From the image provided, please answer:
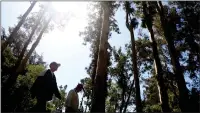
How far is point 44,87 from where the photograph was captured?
6.77 meters

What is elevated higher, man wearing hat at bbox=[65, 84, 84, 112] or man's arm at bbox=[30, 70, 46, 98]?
man's arm at bbox=[30, 70, 46, 98]

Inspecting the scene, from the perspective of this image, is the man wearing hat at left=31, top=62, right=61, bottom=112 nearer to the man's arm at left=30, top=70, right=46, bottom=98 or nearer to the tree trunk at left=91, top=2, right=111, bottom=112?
the man's arm at left=30, top=70, right=46, bottom=98

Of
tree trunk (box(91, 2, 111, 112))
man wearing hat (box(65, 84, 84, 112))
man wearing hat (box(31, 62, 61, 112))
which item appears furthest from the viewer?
tree trunk (box(91, 2, 111, 112))

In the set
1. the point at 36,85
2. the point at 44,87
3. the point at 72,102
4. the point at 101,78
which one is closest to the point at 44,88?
the point at 44,87

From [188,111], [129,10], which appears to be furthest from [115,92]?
[188,111]

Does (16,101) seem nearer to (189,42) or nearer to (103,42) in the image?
(189,42)

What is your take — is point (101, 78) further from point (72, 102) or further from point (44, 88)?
point (44, 88)

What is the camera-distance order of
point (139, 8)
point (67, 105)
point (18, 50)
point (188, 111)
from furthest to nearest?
point (18, 50)
point (139, 8)
point (188, 111)
point (67, 105)

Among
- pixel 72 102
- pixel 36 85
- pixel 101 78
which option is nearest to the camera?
pixel 36 85

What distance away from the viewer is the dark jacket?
6.71m

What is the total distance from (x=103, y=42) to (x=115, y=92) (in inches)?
1329

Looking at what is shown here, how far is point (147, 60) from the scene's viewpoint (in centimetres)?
2809

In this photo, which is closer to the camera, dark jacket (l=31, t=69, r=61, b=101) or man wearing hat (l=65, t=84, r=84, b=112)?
dark jacket (l=31, t=69, r=61, b=101)

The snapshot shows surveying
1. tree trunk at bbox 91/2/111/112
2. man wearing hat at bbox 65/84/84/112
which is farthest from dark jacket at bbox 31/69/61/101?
tree trunk at bbox 91/2/111/112
